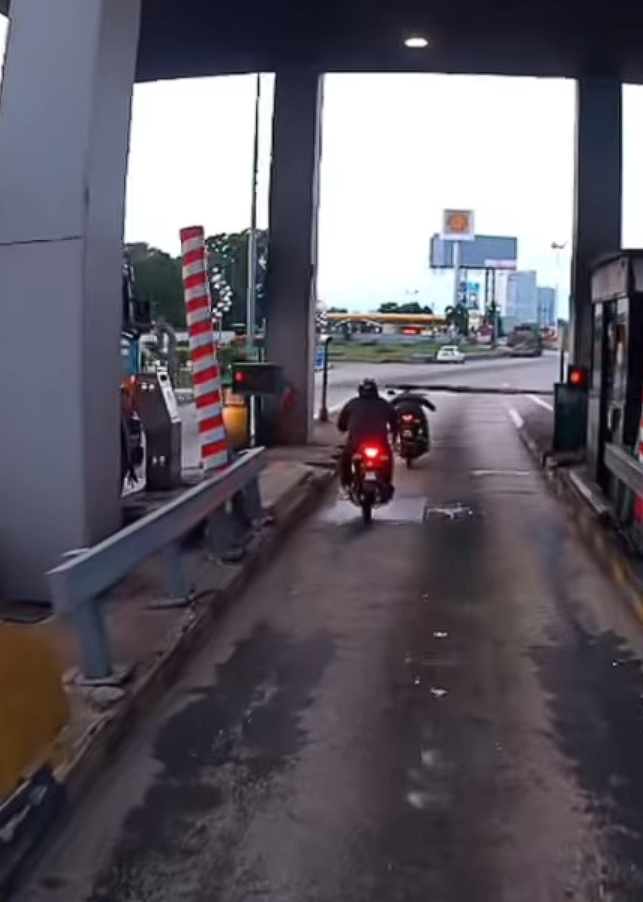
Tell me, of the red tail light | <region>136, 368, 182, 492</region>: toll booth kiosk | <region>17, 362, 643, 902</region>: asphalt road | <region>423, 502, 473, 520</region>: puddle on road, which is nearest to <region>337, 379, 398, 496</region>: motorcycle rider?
the red tail light

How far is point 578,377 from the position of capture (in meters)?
24.1

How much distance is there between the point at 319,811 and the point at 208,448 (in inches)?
366

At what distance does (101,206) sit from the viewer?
9.84m

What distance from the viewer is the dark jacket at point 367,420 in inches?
644

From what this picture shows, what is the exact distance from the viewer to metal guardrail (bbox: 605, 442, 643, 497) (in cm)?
1192

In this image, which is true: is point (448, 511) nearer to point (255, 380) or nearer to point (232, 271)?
point (255, 380)

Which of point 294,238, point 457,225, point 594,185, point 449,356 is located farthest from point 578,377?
point 457,225

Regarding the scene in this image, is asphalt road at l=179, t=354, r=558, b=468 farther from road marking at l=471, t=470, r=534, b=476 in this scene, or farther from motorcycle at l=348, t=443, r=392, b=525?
motorcycle at l=348, t=443, r=392, b=525

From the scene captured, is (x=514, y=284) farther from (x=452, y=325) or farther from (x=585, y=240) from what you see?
(x=585, y=240)

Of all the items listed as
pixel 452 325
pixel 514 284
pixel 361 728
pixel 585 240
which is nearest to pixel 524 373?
pixel 585 240

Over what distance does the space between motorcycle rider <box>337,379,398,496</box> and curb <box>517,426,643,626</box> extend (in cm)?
224

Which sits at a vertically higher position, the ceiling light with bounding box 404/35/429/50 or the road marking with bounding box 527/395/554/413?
the ceiling light with bounding box 404/35/429/50

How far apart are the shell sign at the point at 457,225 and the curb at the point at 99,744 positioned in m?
136

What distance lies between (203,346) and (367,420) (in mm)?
2069
